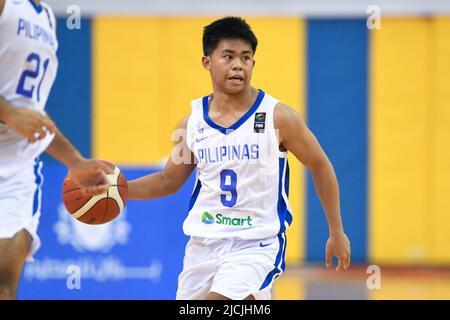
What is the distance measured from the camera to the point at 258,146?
4301mm

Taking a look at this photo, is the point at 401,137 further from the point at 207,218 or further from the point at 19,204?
the point at 19,204

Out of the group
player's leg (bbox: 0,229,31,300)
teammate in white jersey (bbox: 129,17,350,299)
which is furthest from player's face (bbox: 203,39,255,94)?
player's leg (bbox: 0,229,31,300)

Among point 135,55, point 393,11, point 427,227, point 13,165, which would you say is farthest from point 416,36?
point 13,165

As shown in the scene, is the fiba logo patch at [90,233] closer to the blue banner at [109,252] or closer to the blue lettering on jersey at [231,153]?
the blue banner at [109,252]

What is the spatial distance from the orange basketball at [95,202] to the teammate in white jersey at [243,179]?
43cm

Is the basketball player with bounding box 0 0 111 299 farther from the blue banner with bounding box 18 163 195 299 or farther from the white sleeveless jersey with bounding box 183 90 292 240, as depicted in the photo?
the blue banner with bounding box 18 163 195 299

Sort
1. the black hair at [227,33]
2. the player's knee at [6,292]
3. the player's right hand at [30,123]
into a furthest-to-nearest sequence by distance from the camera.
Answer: the black hair at [227,33] → the player's knee at [6,292] → the player's right hand at [30,123]

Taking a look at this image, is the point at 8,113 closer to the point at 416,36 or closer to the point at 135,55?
the point at 135,55

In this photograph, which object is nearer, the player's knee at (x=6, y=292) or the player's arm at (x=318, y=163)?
the player's knee at (x=6, y=292)

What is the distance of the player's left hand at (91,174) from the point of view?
13.3 ft

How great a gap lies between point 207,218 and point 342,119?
24.3 ft

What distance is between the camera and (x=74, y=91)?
11484 mm

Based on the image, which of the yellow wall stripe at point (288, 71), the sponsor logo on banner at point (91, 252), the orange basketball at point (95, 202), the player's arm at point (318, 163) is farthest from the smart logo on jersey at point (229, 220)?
the yellow wall stripe at point (288, 71)

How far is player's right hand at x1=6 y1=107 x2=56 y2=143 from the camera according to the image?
369 cm
